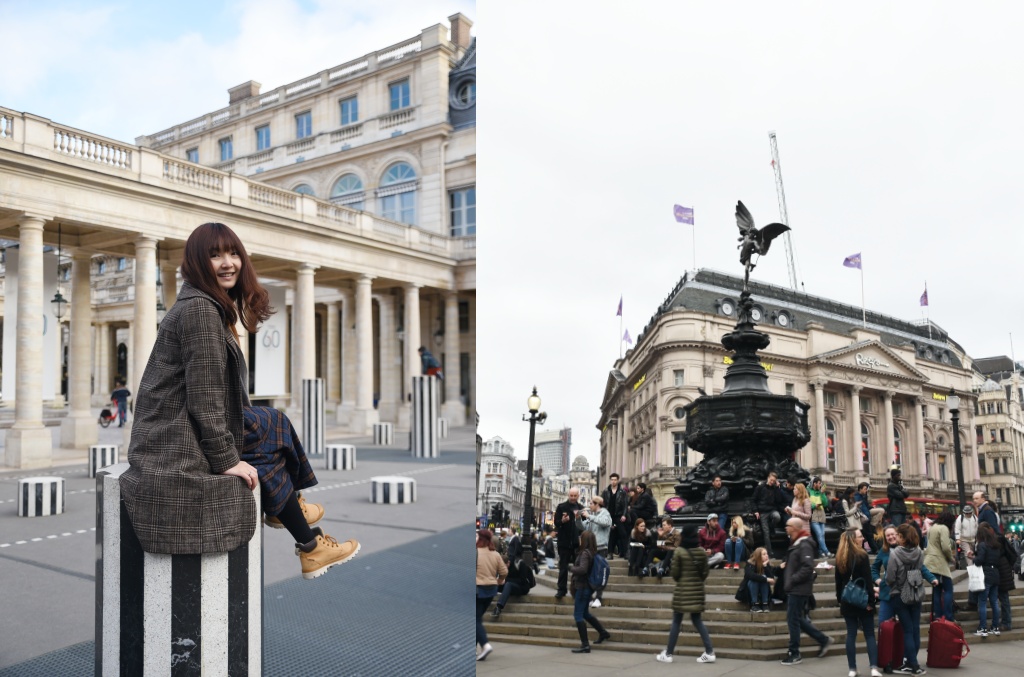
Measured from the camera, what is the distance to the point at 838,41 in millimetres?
7219

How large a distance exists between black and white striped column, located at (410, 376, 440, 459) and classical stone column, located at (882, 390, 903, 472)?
15.2 feet

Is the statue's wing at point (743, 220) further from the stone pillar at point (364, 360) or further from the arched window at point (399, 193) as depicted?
the stone pillar at point (364, 360)

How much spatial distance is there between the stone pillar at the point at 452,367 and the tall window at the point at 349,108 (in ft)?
2.85

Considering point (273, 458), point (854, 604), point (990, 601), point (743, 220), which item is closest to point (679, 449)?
point (854, 604)

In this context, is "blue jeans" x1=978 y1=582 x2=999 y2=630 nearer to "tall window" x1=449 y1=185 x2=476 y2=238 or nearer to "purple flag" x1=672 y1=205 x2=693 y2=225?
"purple flag" x1=672 y1=205 x2=693 y2=225

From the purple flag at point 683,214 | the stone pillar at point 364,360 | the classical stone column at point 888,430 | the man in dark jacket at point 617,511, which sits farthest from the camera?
the purple flag at point 683,214

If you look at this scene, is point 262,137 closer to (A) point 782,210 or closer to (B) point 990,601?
(A) point 782,210


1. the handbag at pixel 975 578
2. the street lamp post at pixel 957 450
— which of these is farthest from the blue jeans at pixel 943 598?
the street lamp post at pixel 957 450

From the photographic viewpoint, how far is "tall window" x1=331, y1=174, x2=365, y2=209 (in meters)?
3.56

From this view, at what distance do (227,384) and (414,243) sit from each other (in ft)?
4.89

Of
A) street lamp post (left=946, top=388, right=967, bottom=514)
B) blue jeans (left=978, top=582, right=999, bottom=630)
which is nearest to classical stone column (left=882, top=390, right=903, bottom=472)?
street lamp post (left=946, top=388, right=967, bottom=514)

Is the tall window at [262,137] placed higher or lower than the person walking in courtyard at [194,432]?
higher

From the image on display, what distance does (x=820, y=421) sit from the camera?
7.19 meters

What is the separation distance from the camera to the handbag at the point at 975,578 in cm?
637
